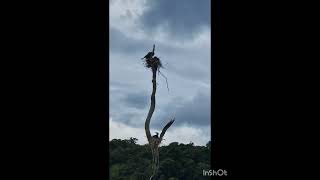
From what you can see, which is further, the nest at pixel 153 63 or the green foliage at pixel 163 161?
the green foliage at pixel 163 161

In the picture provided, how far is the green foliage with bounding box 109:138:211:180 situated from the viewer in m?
7.09

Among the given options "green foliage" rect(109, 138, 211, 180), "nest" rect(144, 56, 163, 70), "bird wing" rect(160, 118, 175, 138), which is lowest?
"green foliage" rect(109, 138, 211, 180)

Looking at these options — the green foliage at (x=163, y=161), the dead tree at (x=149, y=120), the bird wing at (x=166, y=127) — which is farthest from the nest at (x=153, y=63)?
the green foliage at (x=163, y=161)

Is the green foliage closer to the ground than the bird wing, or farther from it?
closer to the ground

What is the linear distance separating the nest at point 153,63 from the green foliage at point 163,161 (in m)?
3.74

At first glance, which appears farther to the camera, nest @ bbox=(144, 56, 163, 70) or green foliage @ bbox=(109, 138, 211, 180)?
green foliage @ bbox=(109, 138, 211, 180)

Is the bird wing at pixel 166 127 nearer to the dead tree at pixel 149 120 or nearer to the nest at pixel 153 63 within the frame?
the dead tree at pixel 149 120

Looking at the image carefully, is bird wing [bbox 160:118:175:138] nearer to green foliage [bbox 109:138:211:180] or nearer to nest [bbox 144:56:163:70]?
nest [bbox 144:56:163:70]

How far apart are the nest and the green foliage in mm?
3740

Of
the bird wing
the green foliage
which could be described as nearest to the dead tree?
the bird wing

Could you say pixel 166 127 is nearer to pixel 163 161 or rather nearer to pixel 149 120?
pixel 149 120

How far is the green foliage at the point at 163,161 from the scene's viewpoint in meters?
7.09
